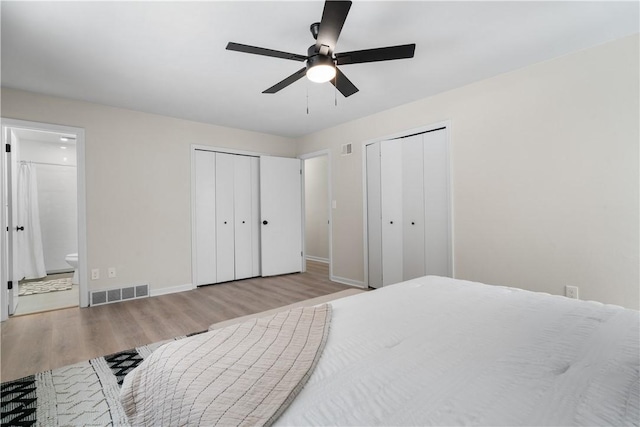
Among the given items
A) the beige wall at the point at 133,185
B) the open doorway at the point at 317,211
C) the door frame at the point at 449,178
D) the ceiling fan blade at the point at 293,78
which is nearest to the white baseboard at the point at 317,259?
the open doorway at the point at 317,211

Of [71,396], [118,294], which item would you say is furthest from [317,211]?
[71,396]

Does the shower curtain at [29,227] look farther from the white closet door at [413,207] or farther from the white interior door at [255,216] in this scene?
the white closet door at [413,207]

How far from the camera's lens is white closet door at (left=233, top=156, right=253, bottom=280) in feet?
15.8

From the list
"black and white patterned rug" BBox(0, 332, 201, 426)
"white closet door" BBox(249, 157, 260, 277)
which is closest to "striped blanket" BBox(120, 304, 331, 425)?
"black and white patterned rug" BBox(0, 332, 201, 426)

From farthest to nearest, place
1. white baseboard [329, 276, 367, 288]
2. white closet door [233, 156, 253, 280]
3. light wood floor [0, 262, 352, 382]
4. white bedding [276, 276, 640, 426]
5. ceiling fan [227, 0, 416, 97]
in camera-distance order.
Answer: white closet door [233, 156, 253, 280], white baseboard [329, 276, 367, 288], light wood floor [0, 262, 352, 382], ceiling fan [227, 0, 416, 97], white bedding [276, 276, 640, 426]

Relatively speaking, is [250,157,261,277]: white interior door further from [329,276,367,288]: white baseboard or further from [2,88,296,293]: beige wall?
[329,276,367,288]: white baseboard

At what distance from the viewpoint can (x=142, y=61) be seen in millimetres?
2605

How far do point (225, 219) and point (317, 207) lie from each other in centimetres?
246

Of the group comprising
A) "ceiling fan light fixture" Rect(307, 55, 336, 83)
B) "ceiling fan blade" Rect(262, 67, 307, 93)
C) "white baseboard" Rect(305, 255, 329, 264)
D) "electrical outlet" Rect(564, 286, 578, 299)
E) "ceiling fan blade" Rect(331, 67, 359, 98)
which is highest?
"ceiling fan blade" Rect(262, 67, 307, 93)

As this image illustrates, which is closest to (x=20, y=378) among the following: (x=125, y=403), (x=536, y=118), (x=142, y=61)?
(x=125, y=403)

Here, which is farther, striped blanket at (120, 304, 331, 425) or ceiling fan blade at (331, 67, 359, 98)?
ceiling fan blade at (331, 67, 359, 98)

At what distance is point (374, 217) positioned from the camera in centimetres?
416

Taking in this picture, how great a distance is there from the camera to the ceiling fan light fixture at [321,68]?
1996 mm

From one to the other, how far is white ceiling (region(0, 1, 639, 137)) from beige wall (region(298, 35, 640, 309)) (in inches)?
8.6
